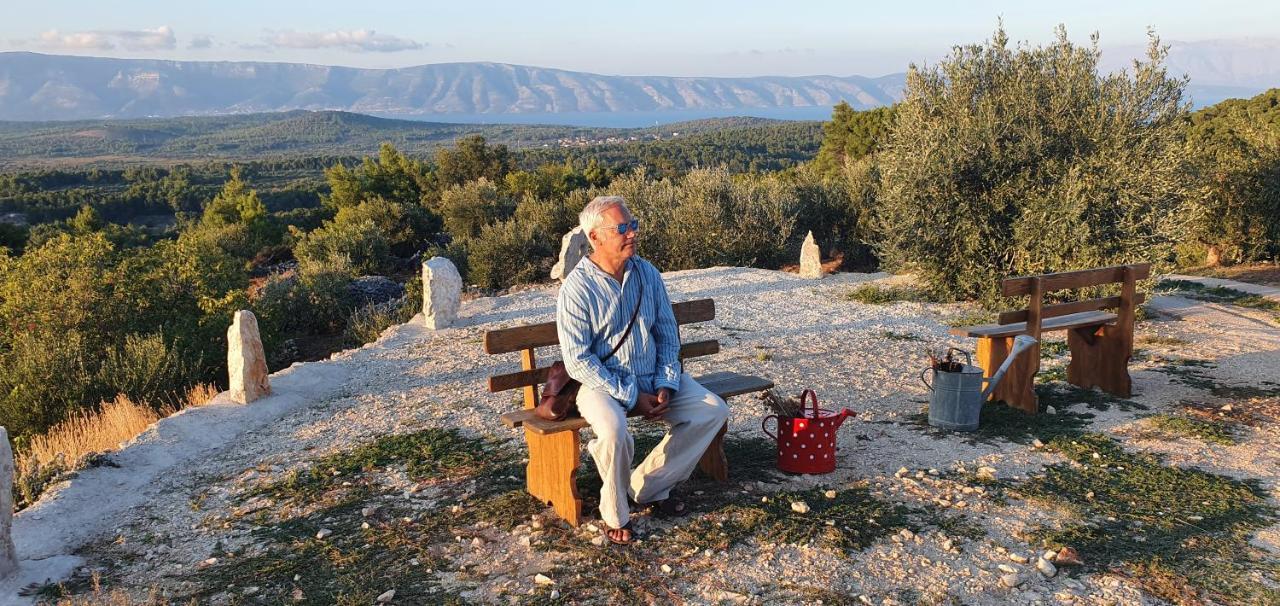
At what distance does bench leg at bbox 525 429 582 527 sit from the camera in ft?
14.5

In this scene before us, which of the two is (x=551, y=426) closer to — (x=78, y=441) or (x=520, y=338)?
(x=520, y=338)

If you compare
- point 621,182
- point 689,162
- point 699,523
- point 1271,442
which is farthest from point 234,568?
point 689,162

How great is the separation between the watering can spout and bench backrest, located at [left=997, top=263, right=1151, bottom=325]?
311 millimetres

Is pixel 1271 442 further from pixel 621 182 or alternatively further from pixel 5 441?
pixel 621 182

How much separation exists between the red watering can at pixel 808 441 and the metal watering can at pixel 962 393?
1217 millimetres

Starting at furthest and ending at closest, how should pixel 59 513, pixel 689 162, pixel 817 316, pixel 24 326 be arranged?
pixel 689 162, pixel 817 316, pixel 24 326, pixel 59 513

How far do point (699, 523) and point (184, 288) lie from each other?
10.1 m

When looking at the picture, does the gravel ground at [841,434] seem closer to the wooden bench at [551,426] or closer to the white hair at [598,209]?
the wooden bench at [551,426]

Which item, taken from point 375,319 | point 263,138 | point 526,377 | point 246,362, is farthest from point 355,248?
point 263,138

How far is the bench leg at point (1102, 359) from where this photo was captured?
6.96 metres

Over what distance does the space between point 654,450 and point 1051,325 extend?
4.04 metres

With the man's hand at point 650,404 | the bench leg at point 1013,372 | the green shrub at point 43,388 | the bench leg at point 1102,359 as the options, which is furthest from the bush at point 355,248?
the man's hand at point 650,404

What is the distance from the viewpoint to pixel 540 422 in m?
4.38

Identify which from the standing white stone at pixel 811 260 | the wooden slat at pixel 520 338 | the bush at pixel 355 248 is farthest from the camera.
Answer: the bush at pixel 355 248
